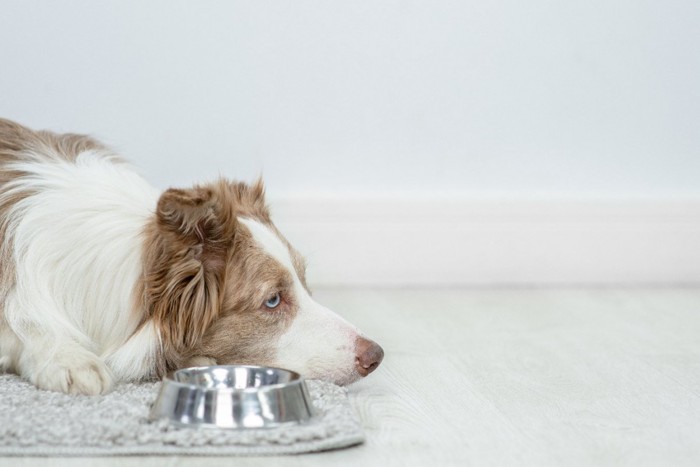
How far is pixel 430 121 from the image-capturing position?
3.80 meters

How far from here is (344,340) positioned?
2086 mm

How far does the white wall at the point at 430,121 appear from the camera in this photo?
3574 mm

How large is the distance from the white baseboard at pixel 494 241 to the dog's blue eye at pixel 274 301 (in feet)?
5.27

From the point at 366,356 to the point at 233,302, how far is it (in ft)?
1.04

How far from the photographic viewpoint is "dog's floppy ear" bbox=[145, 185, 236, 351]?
6.50 feet

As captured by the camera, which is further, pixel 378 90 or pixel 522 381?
pixel 378 90

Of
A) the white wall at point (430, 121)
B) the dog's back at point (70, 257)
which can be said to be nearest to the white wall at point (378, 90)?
the white wall at point (430, 121)

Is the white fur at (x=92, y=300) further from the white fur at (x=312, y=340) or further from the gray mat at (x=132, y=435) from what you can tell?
the gray mat at (x=132, y=435)

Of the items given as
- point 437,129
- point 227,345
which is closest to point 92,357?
point 227,345

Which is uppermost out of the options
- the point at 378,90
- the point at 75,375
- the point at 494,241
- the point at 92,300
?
the point at 378,90

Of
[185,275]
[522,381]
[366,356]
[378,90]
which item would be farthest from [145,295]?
[378,90]

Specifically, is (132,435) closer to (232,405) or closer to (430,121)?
(232,405)

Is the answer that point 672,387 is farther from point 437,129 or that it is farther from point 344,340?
point 437,129

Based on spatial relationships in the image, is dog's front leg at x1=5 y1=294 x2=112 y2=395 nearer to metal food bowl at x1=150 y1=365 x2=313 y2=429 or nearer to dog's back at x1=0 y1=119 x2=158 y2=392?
dog's back at x1=0 y1=119 x2=158 y2=392
